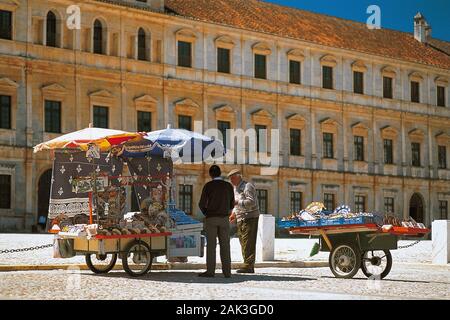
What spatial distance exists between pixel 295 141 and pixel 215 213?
31.4 m

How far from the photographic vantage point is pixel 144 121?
39.1m

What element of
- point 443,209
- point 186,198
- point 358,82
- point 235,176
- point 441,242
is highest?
point 358,82

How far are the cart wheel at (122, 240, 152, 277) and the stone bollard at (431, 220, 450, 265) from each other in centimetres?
837

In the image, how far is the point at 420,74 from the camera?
50906 mm

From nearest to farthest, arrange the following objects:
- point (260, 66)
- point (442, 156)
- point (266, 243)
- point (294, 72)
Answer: point (266, 243) < point (260, 66) < point (294, 72) < point (442, 156)

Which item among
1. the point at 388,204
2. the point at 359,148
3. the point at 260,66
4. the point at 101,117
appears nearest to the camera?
the point at 101,117

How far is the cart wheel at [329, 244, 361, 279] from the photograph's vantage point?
13914 mm

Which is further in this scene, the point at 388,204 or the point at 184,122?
the point at 388,204

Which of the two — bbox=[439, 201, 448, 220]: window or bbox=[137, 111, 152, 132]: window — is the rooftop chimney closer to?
bbox=[439, 201, 448, 220]: window

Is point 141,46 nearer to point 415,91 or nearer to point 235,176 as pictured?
point 415,91

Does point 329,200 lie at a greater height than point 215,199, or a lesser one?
greater

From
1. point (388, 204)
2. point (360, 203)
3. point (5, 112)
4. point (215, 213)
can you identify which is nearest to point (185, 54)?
point (5, 112)

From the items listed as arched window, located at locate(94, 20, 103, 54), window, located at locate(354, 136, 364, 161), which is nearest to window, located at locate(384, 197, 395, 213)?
window, located at locate(354, 136, 364, 161)

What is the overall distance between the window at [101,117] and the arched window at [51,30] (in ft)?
11.6
